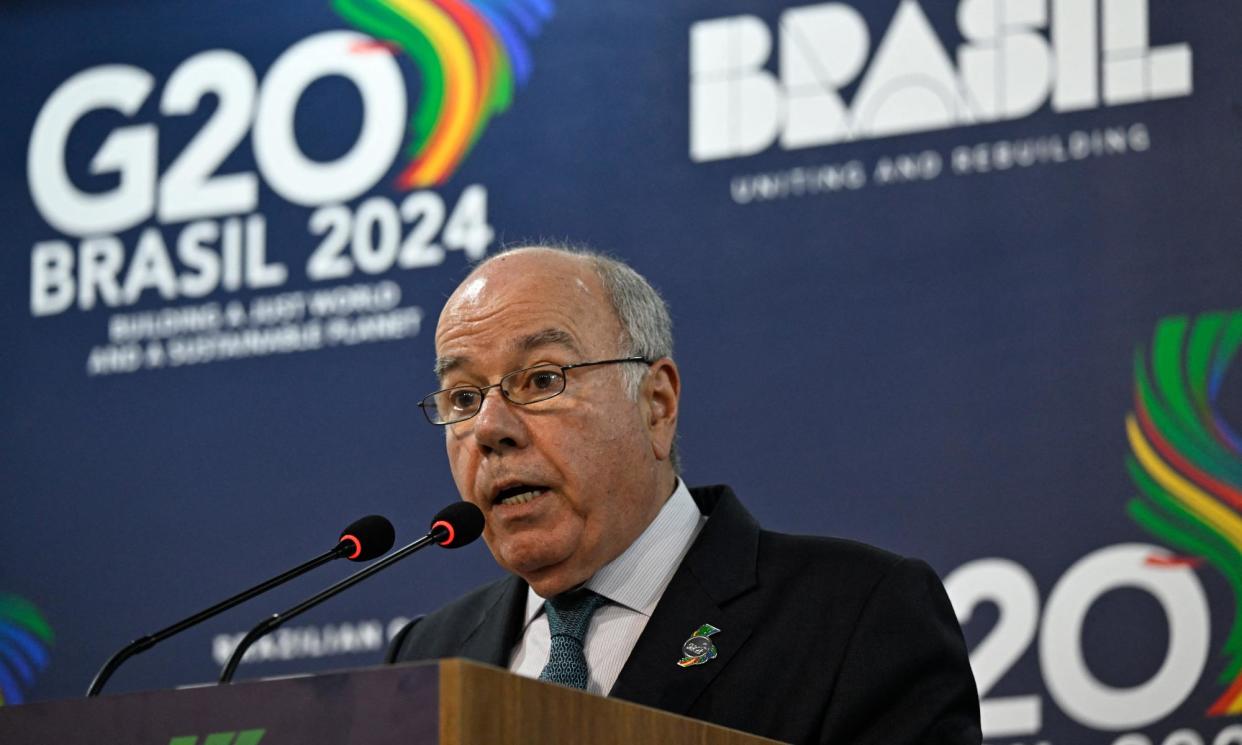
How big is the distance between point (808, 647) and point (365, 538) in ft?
2.32

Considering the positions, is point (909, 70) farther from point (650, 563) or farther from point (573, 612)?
point (573, 612)

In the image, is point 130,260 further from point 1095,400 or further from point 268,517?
point 1095,400

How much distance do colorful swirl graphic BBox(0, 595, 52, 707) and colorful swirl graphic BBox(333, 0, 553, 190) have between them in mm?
1603

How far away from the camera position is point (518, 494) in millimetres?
3121

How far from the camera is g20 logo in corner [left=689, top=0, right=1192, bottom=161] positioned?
429 cm

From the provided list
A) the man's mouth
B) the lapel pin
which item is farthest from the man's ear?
the lapel pin

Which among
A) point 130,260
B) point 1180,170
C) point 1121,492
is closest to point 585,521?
point 1121,492

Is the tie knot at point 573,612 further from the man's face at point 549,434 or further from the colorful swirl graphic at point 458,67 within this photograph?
the colorful swirl graphic at point 458,67

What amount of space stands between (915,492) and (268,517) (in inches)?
71.6

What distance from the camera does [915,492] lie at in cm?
425

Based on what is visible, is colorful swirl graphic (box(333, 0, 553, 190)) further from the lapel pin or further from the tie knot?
the lapel pin

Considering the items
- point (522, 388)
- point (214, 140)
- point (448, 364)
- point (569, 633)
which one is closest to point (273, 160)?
point (214, 140)

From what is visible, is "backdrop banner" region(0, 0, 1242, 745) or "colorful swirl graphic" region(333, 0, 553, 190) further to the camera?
"colorful swirl graphic" region(333, 0, 553, 190)

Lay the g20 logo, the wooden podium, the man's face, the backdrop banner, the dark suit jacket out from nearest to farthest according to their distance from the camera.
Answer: the wooden podium
the dark suit jacket
the man's face
the backdrop banner
the g20 logo
